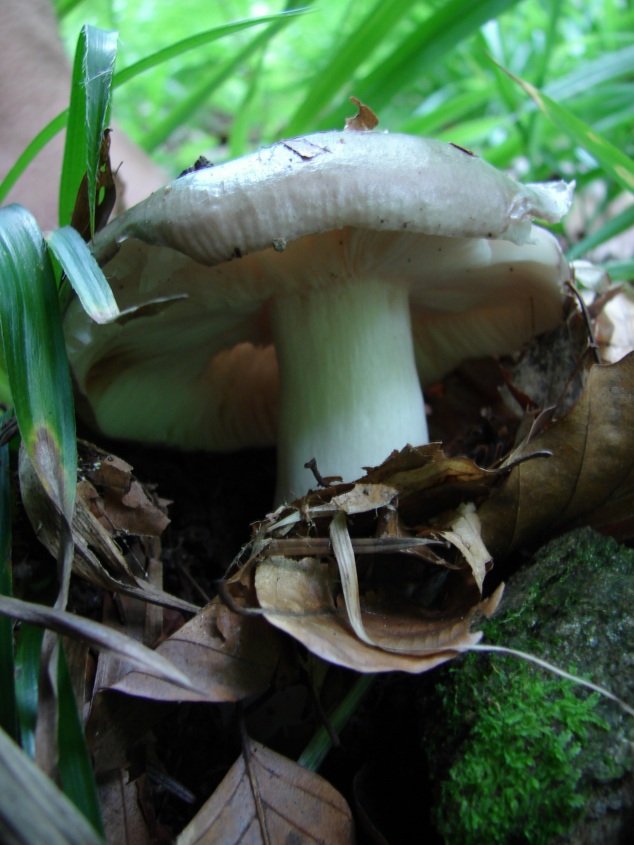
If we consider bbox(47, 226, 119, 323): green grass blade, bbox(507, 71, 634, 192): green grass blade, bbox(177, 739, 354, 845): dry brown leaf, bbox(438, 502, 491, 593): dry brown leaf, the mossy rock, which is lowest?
bbox(177, 739, 354, 845): dry brown leaf

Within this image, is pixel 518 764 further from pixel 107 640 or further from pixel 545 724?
pixel 107 640

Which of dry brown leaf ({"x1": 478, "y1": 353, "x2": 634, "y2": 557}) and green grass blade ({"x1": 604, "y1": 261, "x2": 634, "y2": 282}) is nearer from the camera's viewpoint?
dry brown leaf ({"x1": 478, "y1": 353, "x2": 634, "y2": 557})

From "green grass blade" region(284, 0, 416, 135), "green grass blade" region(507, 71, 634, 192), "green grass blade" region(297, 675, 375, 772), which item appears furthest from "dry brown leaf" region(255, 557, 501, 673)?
"green grass blade" region(284, 0, 416, 135)

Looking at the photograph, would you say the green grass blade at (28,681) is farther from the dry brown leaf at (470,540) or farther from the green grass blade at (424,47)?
the green grass blade at (424,47)

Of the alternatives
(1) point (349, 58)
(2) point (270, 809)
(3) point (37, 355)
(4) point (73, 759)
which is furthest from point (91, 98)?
(1) point (349, 58)

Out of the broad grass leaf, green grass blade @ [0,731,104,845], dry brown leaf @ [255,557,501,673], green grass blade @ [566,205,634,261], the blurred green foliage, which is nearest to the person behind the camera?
green grass blade @ [0,731,104,845]

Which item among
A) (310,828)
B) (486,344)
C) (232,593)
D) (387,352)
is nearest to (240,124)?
(486,344)

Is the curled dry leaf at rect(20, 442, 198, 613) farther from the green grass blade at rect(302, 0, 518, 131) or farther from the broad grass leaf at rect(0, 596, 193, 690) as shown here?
the green grass blade at rect(302, 0, 518, 131)
